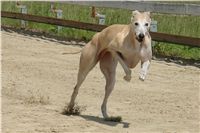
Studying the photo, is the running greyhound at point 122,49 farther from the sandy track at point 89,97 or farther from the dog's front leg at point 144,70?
the sandy track at point 89,97

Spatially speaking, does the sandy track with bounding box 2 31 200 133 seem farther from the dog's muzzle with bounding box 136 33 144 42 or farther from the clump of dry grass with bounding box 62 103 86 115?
the dog's muzzle with bounding box 136 33 144 42

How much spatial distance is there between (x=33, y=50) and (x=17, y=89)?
4.96 m

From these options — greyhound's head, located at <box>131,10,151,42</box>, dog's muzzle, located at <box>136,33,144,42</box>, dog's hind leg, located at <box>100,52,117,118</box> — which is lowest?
dog's hind leg, located at <box>100,52,117,118</box>

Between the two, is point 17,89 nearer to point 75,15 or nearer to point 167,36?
point 167,36

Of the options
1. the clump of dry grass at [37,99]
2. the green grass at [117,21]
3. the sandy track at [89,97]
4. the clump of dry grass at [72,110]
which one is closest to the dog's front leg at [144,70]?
the sandy track at [89,97]

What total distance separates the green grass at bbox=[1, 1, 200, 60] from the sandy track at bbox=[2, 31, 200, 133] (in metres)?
1.40

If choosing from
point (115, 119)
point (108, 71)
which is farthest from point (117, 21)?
point (115, 119)

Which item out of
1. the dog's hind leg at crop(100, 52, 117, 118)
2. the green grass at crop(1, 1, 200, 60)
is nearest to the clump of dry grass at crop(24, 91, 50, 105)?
the dog's hind leg at crop(100, 52, 117, 118)

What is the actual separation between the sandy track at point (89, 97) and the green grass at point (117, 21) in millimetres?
1401

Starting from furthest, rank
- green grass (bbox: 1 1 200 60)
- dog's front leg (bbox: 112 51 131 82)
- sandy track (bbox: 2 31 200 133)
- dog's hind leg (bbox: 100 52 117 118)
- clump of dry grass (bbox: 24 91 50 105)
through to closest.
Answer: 1. green grass (bbox: 1 1 200 60)
2. clump of dry grass (bbox: 24 91 50 105)
3. dog's hind leg (bbox: 100 52 117 118)
4. sandy track (bbox: 2 31 200 133)
5. dog's front leg (bbox: 112 51 131 82)

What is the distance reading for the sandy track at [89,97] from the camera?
6344 millimetres

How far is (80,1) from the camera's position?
17531 mm

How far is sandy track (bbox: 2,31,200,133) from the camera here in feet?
20.8

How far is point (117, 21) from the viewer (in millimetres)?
15961
